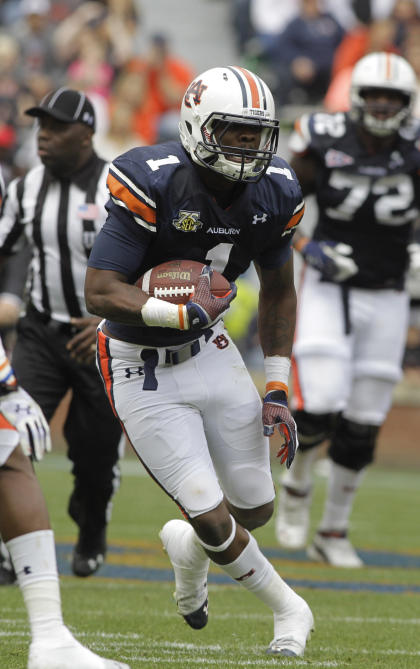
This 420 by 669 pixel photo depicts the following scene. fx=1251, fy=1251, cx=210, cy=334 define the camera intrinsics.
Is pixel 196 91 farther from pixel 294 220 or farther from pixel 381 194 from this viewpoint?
pixel 381 194

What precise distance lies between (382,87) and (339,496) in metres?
1.93

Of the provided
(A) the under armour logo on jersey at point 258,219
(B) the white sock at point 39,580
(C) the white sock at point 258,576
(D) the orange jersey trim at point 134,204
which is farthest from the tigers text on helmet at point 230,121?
(B) the white sock at point 39,580

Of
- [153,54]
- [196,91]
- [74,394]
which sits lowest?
[153,54]

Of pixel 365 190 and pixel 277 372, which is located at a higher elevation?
pixel 277 372

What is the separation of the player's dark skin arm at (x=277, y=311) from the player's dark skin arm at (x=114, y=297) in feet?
2.02

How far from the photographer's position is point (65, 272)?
16.4 feet

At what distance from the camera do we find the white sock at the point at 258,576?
369 centimetres

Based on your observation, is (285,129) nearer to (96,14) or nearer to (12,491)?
(96,14)

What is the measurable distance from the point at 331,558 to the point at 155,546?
90 centimetres

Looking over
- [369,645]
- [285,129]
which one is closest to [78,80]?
[285,129]

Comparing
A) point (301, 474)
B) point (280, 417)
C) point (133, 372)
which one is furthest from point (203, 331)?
point (301, 474)

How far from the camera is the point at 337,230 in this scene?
595cm

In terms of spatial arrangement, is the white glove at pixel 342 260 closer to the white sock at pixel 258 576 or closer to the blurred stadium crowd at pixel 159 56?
the white sock at pixel 258 576

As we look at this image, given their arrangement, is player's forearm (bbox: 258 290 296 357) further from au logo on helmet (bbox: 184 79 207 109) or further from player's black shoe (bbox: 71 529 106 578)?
player's black shoe (bbox: 71 529 106 578)
